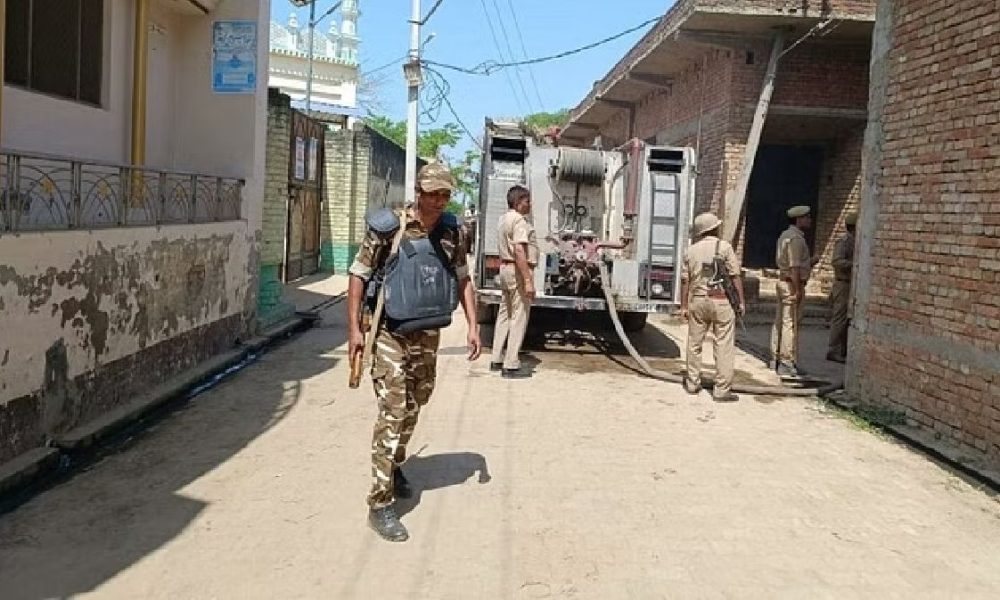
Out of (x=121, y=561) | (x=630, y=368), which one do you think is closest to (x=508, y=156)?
(x=630, y=368)

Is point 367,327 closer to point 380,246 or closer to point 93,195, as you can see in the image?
point 380,246

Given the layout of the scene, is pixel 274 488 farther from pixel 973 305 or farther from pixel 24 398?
pixel 973 305

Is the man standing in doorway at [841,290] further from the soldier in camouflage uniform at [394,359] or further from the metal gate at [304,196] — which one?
the metal gate at [304,196]

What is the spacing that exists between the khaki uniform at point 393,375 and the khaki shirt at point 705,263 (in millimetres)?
3818

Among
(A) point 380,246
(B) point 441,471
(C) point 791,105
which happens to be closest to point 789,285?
(B) point 441,471

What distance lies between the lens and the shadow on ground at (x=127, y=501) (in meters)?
3.69

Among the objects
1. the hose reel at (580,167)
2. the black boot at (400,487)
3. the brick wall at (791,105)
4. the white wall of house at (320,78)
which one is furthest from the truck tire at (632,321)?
the white wall of house at (320,78)

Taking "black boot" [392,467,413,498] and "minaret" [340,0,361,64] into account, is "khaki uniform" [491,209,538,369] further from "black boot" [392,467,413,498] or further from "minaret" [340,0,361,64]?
"minaret" [340,0,361,64]

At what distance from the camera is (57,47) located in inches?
278

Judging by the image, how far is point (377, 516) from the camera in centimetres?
422

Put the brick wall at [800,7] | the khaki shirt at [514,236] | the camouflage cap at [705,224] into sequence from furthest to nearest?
the brick wall at [800,7]
the khaki shirt at [514,236]
the camouflage cap at [705,224]

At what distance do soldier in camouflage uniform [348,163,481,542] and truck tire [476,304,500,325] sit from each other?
6.97 metres

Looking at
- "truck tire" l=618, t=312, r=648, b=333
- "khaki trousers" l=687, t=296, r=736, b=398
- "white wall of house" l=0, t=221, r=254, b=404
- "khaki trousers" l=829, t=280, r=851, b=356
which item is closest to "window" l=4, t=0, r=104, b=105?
"white wall of house" l=0, t=221, r=254, b=404

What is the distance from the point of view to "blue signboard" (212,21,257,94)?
8828 millimetres
